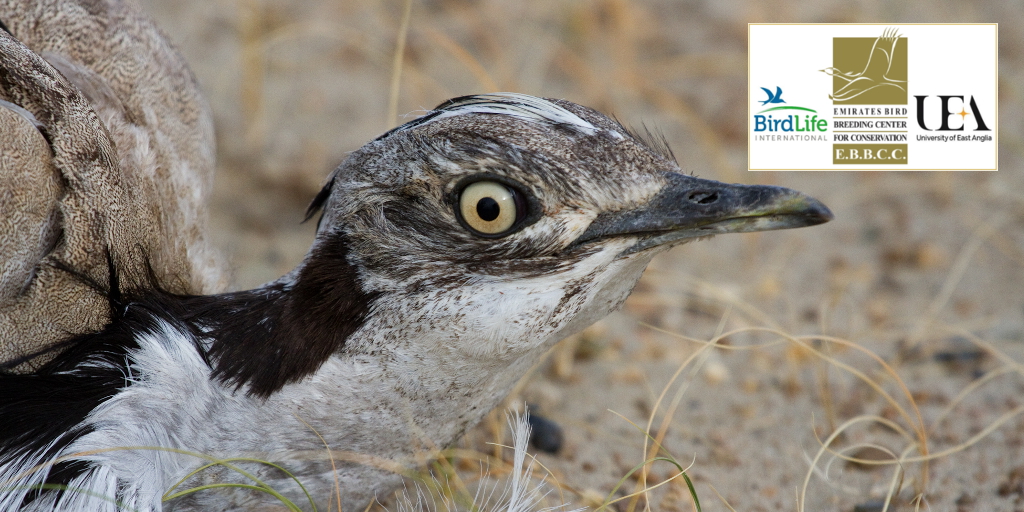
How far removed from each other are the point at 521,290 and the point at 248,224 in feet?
9.95

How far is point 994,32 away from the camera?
3.74 m

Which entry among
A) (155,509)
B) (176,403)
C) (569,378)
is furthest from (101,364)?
(569,378)

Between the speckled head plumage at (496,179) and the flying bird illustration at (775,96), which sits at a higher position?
the flying bird illustration at (775,96)

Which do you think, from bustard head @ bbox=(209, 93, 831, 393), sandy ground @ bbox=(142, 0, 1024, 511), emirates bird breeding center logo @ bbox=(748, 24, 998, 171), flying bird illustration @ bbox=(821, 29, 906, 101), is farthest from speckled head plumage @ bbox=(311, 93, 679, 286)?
flying bird illustration @ bbox=(821, 29, 906, 101)

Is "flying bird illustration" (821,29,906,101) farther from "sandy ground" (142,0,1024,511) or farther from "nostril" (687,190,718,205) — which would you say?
"nostril" (687,190,718,205)

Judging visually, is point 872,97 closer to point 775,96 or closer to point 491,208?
point 775,96

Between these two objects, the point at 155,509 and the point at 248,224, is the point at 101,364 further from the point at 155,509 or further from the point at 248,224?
the point at 248,224

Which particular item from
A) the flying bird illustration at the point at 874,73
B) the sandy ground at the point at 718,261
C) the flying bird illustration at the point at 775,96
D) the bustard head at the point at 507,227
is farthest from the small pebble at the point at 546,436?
the flying bird illustration at the point at 874,73

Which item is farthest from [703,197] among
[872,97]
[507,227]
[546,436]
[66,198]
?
[872,97]

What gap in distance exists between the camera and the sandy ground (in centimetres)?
320

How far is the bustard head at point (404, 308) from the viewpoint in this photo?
6.84 feet

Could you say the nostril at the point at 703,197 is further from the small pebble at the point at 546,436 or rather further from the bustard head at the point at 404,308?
the small pebble at the point at 546,436

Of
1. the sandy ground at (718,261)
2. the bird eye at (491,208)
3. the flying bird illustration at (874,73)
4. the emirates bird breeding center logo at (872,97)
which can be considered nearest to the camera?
the bird eye at (491,208)

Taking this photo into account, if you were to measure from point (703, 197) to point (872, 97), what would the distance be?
6.23 ft
